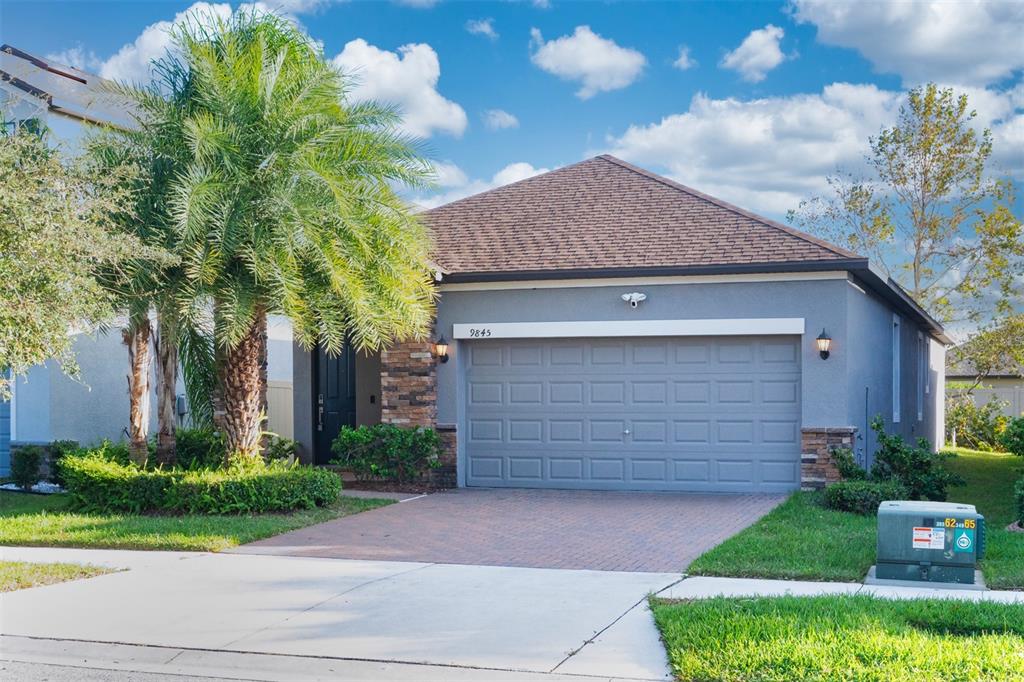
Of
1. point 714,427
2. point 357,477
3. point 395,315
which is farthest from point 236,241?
point 714,427

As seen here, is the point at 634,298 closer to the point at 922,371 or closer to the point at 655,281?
the point at 655,281

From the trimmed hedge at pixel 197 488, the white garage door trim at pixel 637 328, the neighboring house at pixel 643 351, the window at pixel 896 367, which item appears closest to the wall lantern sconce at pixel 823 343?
the neighboring house at pixel 643 351

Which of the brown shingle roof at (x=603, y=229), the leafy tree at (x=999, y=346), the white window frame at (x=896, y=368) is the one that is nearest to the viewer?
the brown shingle roof at (x=603, y=229)

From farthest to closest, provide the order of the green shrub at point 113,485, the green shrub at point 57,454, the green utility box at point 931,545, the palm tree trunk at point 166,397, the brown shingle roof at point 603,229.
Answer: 1. the green shrub at point 57,454
2. the brown shingle roof at point 603,229
3. the palm tree trunk at point 166,397
4. the green shrub at point 113,485
5. the green utility box at point 931,545

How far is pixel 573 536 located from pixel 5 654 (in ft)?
20.2

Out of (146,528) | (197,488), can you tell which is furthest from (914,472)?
(146,528)

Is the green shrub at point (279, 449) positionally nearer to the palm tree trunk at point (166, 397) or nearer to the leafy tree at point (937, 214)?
the palm tree trunk at point (166, 397)

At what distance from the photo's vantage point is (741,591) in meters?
8.57

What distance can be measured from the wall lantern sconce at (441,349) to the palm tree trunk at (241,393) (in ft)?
11.0

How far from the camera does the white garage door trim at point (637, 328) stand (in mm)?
15273

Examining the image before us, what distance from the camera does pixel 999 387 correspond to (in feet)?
127

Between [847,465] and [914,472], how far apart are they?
2.84 ft

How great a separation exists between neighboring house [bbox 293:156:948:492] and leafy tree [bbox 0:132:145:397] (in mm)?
6457

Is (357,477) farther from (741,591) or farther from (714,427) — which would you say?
(741,591)
